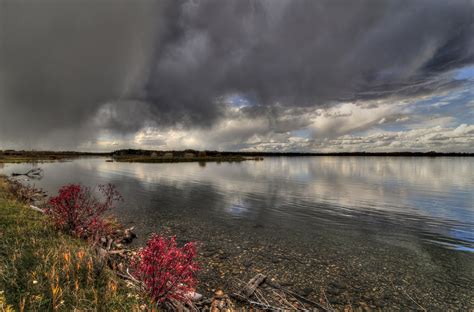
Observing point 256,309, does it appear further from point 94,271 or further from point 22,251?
point 22,251

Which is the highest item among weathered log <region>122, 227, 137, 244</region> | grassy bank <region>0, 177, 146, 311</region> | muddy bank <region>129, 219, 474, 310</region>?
grassy bank <region>0, 177, 146, 311</region>

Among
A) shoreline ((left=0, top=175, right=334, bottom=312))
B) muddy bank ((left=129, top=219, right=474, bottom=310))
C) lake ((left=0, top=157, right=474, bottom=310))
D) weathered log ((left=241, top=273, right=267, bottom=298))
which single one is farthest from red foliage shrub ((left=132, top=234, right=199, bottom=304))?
lake ((left=0, top=157, right=474, bottom=310))

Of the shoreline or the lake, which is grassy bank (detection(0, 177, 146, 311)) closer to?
the shoreline

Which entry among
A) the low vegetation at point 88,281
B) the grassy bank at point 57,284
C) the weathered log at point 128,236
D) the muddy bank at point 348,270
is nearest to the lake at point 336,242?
the muddy bank at point 348,270

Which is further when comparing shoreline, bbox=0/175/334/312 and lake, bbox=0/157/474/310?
lake, bbox=0/157/474/310

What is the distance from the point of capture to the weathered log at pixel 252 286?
10.2 meters

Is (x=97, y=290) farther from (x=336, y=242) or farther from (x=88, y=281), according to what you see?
(x=336, y=242)

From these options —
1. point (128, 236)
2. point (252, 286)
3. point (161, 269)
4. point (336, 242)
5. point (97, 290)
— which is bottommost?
point (336, 242)

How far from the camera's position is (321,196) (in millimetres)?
36438

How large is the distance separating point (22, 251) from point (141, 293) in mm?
5371

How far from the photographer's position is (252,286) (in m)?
10.5

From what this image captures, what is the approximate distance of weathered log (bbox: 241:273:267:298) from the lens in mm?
10162

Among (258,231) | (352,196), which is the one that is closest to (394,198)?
(352,196)

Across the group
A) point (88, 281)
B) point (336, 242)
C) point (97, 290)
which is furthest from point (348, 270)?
point (88, 281)
